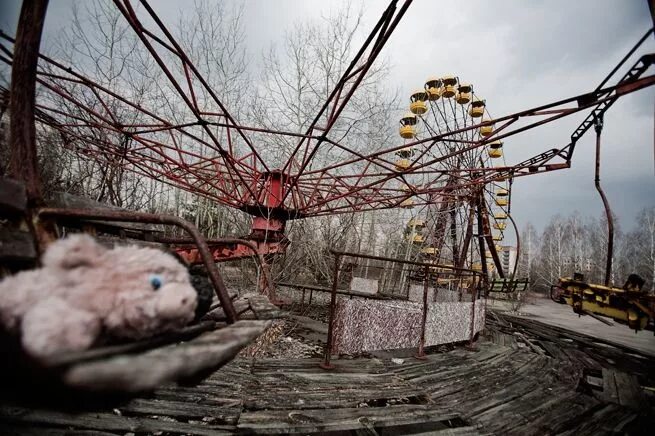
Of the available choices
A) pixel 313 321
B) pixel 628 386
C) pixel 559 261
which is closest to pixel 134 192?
pixel 313 321

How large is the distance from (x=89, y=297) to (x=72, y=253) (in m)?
0.24

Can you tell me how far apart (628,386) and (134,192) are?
14.0 meters

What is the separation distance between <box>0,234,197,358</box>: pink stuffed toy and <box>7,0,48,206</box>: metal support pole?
0.75 metres

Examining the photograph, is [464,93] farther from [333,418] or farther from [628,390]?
[333,418]

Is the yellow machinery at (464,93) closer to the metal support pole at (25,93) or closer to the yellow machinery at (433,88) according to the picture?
the yellow machinery at (433,88)

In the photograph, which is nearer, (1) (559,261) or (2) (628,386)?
(2) (628,386)

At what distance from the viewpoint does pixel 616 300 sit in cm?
430

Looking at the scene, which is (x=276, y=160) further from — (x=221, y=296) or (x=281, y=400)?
(x=221, y=296)

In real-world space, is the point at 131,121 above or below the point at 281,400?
above

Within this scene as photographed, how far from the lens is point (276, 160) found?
12523mm

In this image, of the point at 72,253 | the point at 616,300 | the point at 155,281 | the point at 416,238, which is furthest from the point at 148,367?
the point at 416,238

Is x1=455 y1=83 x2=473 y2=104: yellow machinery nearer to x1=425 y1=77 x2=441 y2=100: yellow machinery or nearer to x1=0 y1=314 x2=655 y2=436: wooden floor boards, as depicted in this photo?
x1=425 y1=77 x2=441 y2=100: yellow machinery

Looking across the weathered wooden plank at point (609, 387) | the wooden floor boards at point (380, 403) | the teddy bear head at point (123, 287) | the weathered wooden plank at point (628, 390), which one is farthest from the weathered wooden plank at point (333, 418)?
the weathered wooden plank at point (628, 390)

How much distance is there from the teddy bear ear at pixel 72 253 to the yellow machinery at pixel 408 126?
13584mm
